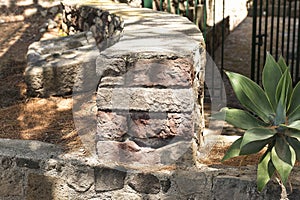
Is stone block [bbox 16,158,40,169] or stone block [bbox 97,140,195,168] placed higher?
stone block [bbox 97,140,195,168]

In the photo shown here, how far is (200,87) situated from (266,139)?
88 centimetres

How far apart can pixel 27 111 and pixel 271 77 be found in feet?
6.81

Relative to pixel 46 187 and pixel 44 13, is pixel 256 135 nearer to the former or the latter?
pixel 46 187

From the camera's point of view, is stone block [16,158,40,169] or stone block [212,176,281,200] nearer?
stone block [212,176,281,200]

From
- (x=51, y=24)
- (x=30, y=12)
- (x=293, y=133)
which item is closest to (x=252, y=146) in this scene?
(x=293, y=133)

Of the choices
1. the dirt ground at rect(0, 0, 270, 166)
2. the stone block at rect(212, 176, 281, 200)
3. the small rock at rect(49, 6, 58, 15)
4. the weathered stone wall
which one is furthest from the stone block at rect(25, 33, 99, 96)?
the small rock at rect(49, 6, 58, 15)

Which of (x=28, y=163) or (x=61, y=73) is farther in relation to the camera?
(x=61, y=73)

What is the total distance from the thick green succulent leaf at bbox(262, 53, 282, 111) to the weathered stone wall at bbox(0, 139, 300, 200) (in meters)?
0.49

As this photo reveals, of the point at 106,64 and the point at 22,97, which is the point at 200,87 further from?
the point at 22,97

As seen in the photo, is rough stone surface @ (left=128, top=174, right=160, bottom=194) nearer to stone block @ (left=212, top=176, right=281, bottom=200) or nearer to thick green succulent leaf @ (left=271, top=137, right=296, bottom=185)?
stone block @ (left=212, top=176, right=281, bottom=200)

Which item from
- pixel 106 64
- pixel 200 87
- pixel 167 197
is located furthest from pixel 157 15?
pixel 167 197

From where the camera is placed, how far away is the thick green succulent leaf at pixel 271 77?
11.4ft

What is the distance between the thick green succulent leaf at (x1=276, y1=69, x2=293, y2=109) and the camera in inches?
129

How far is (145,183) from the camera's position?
3.64 meters
